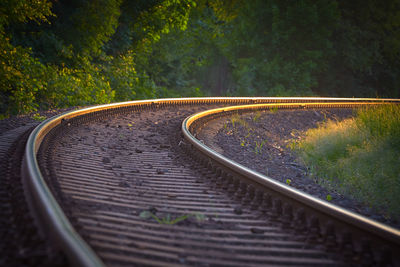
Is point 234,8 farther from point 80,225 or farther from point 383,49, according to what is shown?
point 80,225

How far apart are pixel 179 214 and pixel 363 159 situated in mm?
4497

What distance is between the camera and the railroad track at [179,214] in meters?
2.25

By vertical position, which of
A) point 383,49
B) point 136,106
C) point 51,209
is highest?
point 383,49

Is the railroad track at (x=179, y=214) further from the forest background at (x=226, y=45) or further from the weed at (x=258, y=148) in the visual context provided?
the forest background at (x=226, y=45)

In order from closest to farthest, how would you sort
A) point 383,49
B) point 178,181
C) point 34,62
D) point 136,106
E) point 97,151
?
point 178,181 → point 97,151 → point 136,106 → point 34,62 → point 383,49

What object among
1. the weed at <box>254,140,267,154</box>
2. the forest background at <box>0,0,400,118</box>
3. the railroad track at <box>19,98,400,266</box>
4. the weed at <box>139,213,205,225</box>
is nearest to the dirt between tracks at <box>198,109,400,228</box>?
the weed at <box>254,140,267,154</box>

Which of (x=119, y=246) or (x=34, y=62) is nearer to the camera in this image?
(x=119, y=246)

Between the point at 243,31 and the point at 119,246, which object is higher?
the point at 243,31

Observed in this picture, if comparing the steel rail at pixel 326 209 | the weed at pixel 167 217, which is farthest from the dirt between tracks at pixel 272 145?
the weed at pixel 167 217

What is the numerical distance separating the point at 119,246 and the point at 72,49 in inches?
547

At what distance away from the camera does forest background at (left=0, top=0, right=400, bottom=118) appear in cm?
1388

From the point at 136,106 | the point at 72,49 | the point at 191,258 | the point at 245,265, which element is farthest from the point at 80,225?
the point at 72,49

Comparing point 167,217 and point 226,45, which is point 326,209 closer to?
point 167,217

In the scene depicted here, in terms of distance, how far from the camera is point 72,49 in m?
14.3
